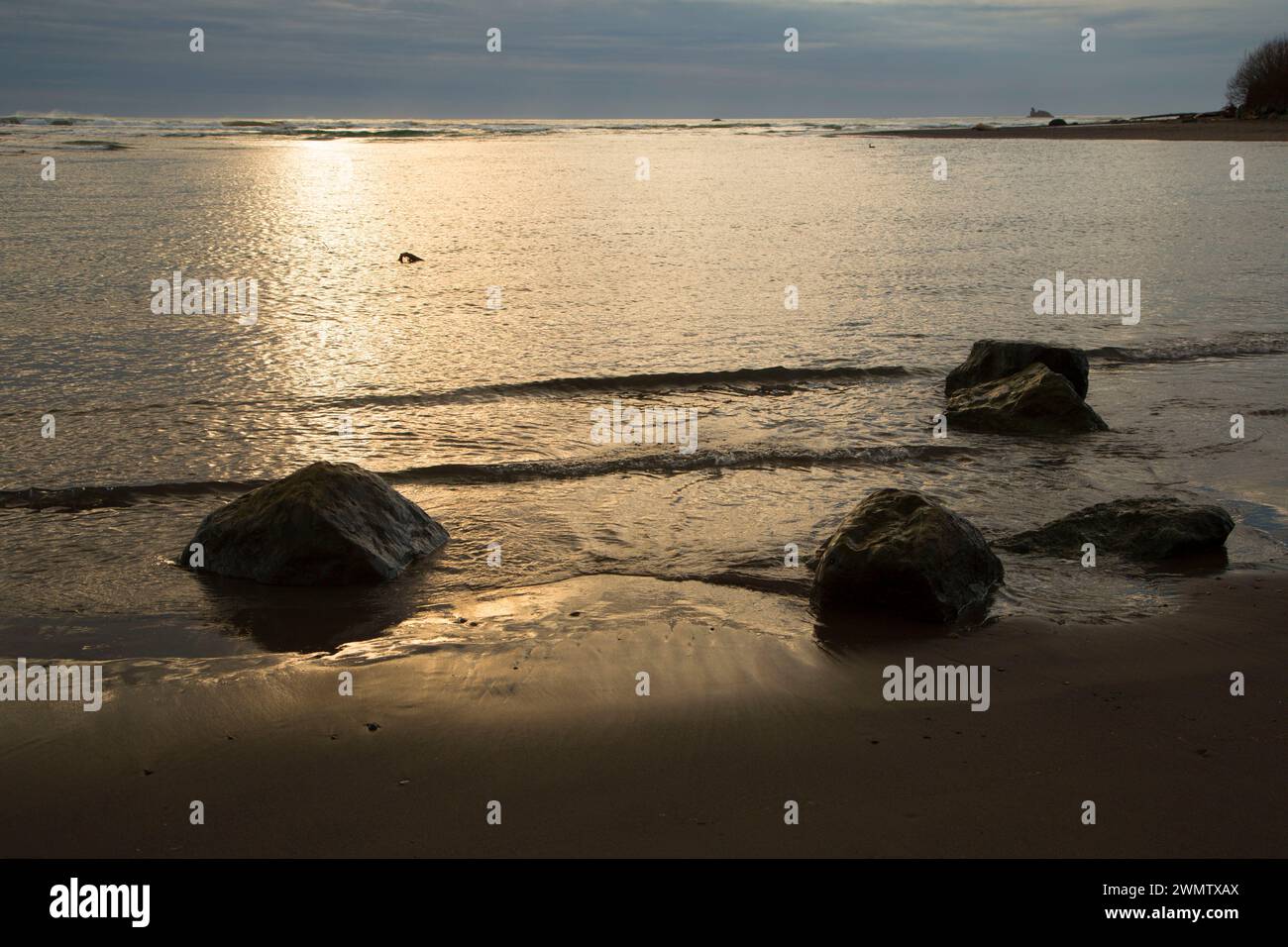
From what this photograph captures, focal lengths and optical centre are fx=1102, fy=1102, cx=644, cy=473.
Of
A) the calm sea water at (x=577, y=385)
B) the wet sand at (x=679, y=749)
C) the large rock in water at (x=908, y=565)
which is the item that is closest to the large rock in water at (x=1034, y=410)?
the calm sea water at (x=577, y=385)

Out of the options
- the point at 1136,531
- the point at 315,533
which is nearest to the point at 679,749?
the point at 315,533

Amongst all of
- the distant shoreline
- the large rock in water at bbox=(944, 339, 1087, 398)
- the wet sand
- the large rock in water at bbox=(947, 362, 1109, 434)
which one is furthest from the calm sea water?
the distant shoreline

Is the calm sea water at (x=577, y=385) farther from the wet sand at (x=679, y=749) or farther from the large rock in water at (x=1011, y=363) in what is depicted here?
the wet sand at (x=679, y=749)

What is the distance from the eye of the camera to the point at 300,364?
40.0 ft

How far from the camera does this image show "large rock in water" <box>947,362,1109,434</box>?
32.2 ft

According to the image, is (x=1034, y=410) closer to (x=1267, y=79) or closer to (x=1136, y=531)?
(x=1136, y=531)

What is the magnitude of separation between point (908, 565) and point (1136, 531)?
6.19 feet

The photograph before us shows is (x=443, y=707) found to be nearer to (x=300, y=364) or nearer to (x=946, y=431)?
(x=946, y=431)

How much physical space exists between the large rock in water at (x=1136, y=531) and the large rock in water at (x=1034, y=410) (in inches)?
114

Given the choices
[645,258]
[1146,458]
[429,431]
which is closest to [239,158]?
[645,258]

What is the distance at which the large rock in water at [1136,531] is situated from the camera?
6.51m

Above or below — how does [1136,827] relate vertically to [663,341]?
below

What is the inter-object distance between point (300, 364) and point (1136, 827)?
33.9 ft

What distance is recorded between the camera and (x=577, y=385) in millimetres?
11641
